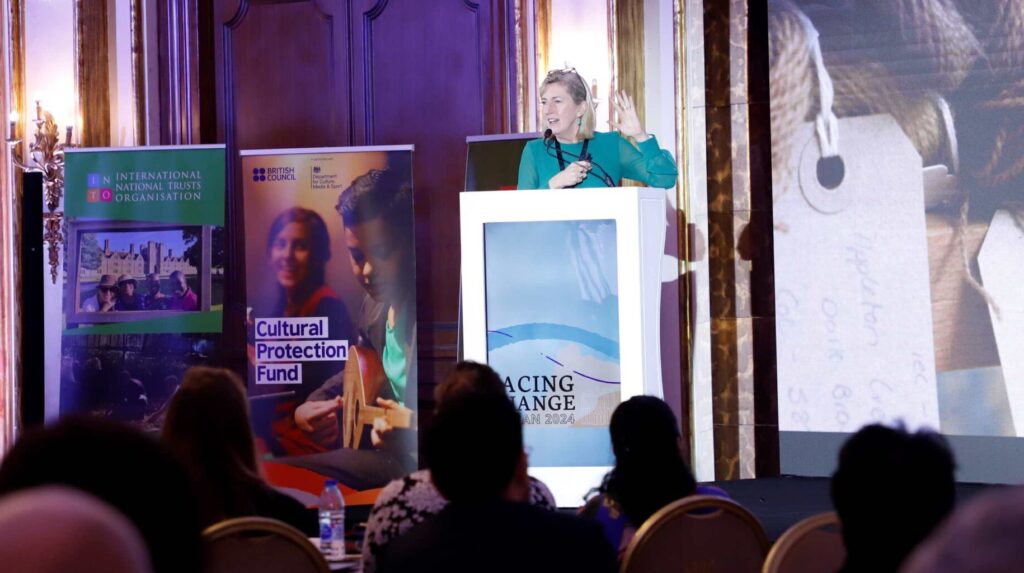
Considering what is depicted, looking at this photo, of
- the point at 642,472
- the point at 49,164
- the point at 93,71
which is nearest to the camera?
the point at 642,472

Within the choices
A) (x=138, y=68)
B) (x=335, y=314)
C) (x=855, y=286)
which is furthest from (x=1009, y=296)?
(x=138, y=68)

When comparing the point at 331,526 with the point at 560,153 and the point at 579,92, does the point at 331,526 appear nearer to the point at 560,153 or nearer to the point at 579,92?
the point at 560,153

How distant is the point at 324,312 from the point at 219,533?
3.75m

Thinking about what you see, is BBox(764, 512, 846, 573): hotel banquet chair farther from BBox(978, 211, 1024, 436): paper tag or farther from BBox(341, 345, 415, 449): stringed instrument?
BBox(341, 345, 415, 449): stringed instrument

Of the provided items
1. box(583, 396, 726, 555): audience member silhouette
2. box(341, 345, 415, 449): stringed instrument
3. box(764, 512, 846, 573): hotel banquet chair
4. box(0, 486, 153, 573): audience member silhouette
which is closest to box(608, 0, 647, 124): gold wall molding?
box(341, 345, 415, 449): stringed instrument

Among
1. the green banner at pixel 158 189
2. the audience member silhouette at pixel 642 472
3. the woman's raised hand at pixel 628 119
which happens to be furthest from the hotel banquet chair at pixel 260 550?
the green banner at pixel 158 189

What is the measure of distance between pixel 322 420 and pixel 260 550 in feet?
12.1

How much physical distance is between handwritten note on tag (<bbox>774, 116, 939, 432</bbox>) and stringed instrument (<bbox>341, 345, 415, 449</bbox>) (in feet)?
6.38

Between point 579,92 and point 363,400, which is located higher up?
point 579,92

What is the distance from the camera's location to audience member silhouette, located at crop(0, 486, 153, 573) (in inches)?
27.7

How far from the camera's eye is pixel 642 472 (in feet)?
9.14

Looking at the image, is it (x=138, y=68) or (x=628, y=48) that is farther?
(x=138, y=68)

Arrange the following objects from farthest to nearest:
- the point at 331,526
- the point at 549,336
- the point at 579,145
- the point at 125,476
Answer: the point at 579,145 < the point at 549,336 < the point at 331,526 < the point at 125,476

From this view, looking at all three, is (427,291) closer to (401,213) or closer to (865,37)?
(401,213)
